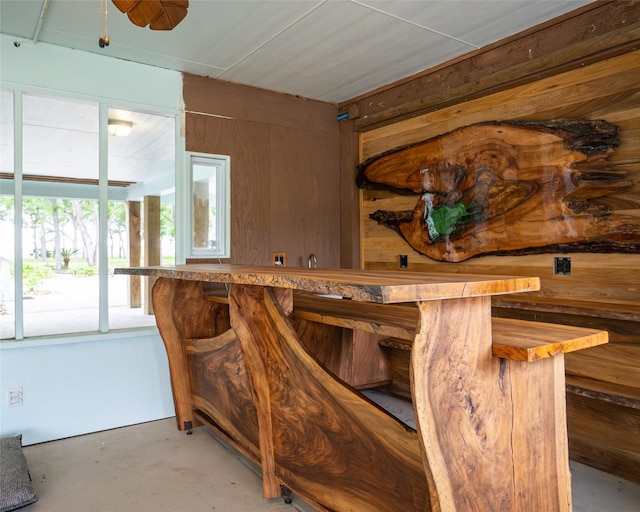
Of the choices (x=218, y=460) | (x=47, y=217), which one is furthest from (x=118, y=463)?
(x=47, y=217)

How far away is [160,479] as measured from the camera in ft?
7.94

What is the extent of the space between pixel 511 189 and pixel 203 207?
6.99ft

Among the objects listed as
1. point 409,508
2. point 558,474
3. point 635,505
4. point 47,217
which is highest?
point 47,217

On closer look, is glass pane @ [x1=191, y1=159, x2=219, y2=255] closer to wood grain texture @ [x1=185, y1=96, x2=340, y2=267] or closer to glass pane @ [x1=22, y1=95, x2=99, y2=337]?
wood grain texture @ [x1=185, y1=96, x2=340, y2=267]

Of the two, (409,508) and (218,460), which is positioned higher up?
(409,508)

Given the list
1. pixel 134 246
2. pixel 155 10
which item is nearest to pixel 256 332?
pixel 155 10

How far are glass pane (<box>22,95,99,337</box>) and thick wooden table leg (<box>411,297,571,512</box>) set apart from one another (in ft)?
8.69

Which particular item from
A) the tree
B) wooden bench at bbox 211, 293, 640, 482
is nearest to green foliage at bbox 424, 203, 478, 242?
wooden bench at bbox 211, 293, 640, 482

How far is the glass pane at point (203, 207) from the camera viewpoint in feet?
11.6

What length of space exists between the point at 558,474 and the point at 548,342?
45 centimetres

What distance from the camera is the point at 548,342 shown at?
50.9 inches

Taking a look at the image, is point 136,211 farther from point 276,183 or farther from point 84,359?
point 84,359

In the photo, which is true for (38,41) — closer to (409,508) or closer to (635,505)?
(409,508)

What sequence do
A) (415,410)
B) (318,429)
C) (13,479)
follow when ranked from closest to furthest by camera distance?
(415,410) → (318,429) → (13,479)
